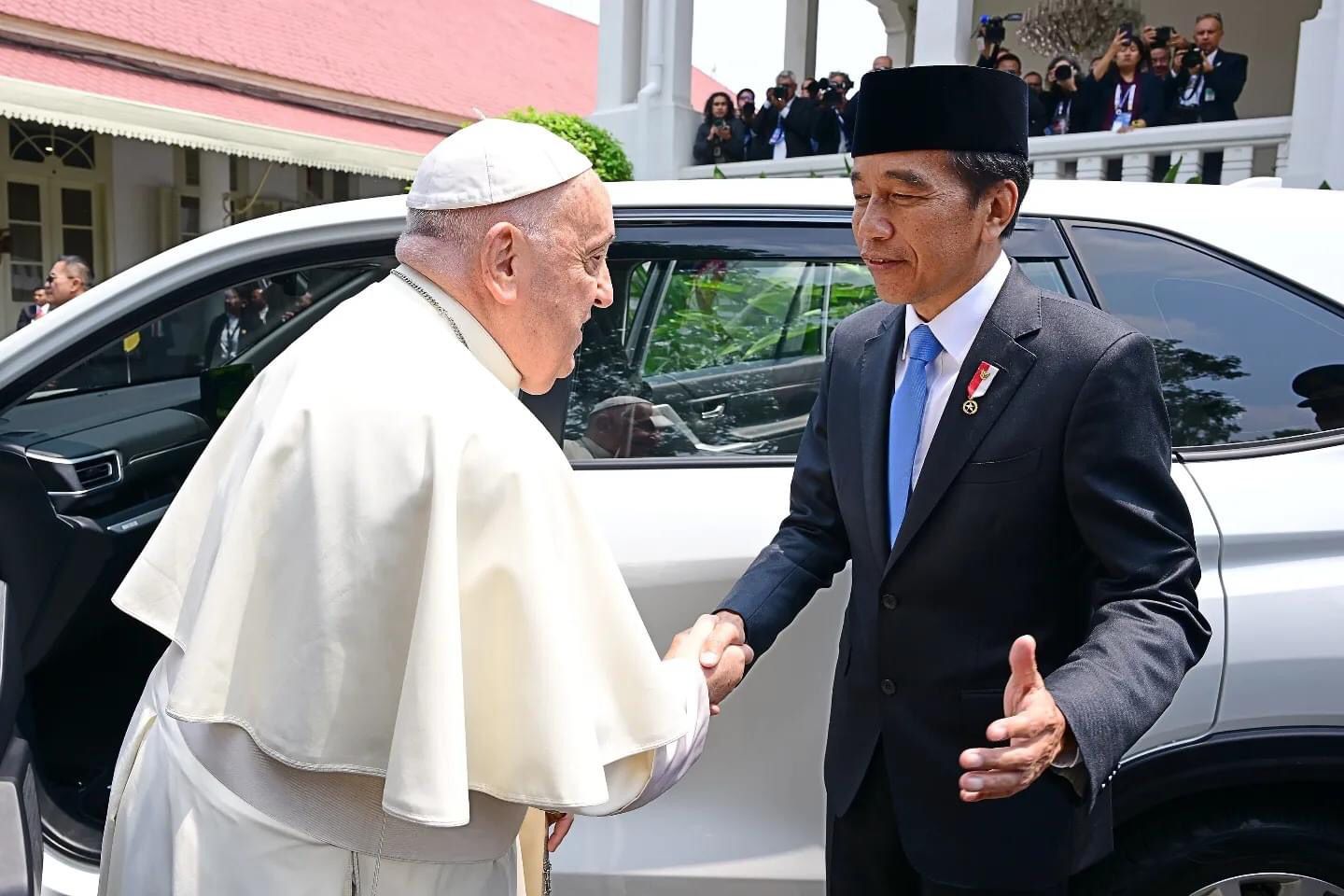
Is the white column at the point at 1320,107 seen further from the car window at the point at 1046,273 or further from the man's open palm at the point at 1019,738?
the man's open palm at the point at 1019,738

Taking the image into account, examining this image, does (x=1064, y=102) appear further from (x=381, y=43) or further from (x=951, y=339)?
(x=381, y=43)

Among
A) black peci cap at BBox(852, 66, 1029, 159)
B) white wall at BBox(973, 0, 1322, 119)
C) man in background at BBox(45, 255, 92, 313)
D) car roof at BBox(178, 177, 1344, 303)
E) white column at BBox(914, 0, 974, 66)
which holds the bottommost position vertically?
man in background at BBox(45, 255, 92, 313)

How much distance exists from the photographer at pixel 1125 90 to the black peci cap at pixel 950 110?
8.34m

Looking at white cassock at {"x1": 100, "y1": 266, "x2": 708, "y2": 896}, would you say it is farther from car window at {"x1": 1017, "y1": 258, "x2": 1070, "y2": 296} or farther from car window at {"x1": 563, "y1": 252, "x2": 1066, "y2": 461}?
car window at {"x1": 1017, "y1": 258, "x2": 1070, "y2": 296}

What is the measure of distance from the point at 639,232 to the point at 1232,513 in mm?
1257

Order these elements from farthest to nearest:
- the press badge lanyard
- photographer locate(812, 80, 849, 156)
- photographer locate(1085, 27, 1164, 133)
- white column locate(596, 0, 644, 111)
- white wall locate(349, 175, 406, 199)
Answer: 1. white wall locate(349, 175, 406, 199)
2. white column locate(596, 0, 644, 111)
3. photographer locate(812, 80, 849, 156)
4. the press badge lanyard
5. photographer locate(1085, 27, 1164, 133)

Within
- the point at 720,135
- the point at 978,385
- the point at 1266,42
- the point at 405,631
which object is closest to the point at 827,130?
the point at 720,135

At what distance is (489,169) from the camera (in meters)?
→ 1.42

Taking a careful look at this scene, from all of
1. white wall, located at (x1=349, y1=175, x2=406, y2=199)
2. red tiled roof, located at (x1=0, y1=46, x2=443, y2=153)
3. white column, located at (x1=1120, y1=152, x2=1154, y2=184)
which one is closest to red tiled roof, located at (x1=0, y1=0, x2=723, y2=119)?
red tiled roof, located at (x1=0, y1=46, x2=443, y2=153)

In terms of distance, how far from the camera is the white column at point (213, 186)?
1466 centimetres

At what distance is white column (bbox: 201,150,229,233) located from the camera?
14656 millimetres

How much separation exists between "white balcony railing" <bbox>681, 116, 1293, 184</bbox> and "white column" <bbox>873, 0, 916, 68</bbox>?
9974mm

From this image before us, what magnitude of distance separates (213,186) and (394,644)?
49.5 feet

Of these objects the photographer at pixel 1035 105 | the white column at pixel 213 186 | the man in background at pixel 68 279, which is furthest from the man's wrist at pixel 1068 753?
the white column at pixel 213 186
